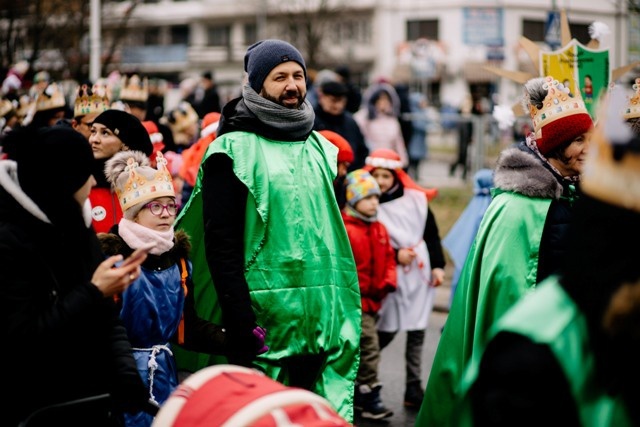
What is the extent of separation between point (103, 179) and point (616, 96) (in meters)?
3.83

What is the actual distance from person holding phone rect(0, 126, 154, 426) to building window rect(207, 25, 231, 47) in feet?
213

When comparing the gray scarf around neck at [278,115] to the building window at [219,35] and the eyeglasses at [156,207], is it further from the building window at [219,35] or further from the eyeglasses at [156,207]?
the building window at [219,35]

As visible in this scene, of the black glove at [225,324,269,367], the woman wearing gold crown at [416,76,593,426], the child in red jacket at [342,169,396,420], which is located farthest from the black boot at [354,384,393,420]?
the black glove at [225,324,269,367]

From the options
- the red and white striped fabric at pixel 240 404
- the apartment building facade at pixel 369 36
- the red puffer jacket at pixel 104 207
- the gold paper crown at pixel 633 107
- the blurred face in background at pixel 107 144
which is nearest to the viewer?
the red and white striped fabric at pixel 240 404

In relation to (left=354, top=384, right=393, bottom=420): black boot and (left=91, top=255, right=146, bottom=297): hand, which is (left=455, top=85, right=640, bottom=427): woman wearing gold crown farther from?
(left=354, top=384, right=393, bottom=420): black boot

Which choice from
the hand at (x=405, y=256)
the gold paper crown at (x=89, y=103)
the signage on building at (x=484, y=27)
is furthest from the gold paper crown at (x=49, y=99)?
the signage on building at (x=484, y=27)

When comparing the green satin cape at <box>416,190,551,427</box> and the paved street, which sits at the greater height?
the green satin cape at <box>416,190,551,427</box>

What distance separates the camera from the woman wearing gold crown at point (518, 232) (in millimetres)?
4363

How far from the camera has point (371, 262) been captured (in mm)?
6992

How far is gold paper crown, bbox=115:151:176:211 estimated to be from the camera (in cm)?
471

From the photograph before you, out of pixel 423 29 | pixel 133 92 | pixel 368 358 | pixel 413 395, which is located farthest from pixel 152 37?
pixel 368 358

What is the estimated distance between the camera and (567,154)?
4.57m

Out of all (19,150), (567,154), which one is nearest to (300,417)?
(19,150)

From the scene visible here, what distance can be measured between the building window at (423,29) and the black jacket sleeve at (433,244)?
174ft
